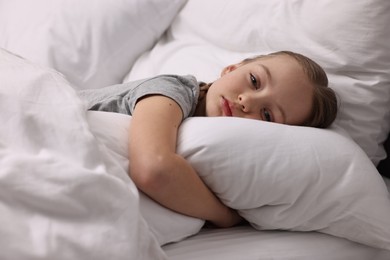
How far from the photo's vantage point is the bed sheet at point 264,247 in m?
0.91

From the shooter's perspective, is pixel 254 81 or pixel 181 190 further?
pixel 254 81

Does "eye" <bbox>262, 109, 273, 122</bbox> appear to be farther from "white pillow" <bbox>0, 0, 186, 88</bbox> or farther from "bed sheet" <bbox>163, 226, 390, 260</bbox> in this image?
"white pillow" <bbox>0, 0, 186, 88</bbox>

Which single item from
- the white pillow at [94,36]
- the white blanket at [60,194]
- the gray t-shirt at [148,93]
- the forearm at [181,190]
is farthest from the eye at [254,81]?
the white pillow at [94,36]

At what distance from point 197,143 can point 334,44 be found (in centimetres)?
43

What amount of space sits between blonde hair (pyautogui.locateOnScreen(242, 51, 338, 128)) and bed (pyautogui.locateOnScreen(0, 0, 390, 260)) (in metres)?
0.05

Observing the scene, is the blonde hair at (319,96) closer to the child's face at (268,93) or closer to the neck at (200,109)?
the child's face at (268,93)

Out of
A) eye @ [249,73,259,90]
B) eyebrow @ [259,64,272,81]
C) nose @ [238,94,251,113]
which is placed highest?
eyebrow @ [259,64,272,81]

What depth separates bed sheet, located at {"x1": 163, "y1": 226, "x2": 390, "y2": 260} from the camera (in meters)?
0.91

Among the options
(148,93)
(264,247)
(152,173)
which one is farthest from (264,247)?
(148,93)

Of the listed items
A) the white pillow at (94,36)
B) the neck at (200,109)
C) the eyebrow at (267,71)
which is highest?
the eyebrow at (267,71)

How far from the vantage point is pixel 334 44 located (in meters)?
1.18

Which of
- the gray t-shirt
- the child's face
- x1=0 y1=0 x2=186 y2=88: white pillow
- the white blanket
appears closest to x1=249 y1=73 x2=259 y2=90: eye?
the child's face

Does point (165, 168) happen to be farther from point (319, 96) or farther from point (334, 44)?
point (334, 44)

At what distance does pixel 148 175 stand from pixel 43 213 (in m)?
0.19
